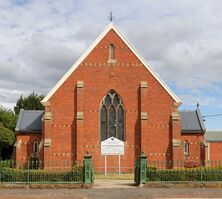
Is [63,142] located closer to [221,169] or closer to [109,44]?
[109,44]

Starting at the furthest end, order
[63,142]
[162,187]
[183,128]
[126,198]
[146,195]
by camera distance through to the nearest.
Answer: [183,128], [63,142], [162,187], [146,195], [126,198]

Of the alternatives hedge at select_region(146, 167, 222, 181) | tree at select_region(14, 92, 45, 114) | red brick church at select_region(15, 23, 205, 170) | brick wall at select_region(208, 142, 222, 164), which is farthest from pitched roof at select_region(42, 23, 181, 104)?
tree at select_region(14, 92, 45, 114)

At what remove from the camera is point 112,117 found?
123ft

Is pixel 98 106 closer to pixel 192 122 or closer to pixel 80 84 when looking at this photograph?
pixel 80 84

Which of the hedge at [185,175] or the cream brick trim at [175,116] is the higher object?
the cream brick trim at [175,116]

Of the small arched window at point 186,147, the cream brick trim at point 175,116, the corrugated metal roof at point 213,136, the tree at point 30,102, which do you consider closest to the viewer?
the cream brick trim at point 175,116

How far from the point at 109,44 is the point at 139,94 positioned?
4.92 m

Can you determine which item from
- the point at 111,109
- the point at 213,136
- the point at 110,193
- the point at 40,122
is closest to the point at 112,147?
the point at 111,109

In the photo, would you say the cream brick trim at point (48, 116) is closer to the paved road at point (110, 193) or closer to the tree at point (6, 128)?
the paved road at point (110, 193)

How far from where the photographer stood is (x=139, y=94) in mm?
37219

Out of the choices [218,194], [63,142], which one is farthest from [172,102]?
[218,194]

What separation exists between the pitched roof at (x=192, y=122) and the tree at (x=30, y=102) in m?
→ 36.9

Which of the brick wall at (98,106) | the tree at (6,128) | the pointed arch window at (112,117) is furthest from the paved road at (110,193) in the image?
the tree at (6,128)

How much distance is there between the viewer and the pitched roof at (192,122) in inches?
1580
